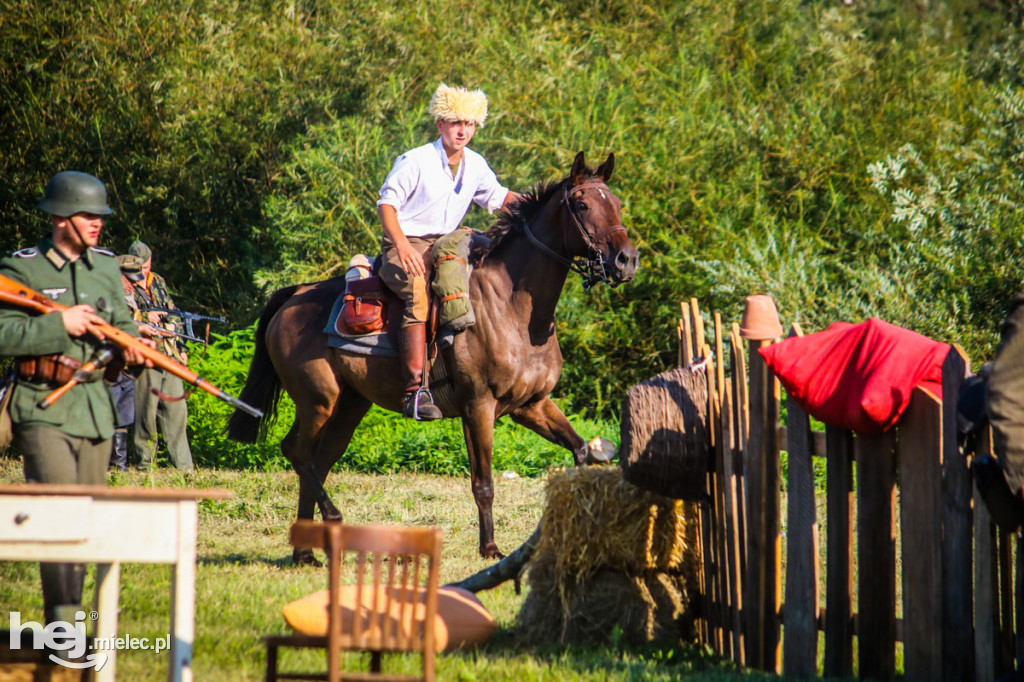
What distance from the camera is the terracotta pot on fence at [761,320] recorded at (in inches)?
195

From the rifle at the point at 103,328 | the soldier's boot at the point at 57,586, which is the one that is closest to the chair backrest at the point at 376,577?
the rifle at the point at 103,328

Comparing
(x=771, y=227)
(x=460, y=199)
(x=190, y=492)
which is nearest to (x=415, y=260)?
(x=460, y=199)

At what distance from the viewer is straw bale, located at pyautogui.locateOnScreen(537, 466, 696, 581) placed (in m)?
5.38

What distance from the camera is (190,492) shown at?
3848 millimetres

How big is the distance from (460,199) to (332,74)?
876 cm

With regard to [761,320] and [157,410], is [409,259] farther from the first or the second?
[157,410]

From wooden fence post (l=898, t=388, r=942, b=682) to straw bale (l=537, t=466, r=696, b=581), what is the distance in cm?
142

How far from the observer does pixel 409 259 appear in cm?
770

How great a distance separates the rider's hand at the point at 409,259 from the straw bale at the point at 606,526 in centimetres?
264

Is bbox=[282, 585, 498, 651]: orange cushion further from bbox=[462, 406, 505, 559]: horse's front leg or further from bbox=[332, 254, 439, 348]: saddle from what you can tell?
bbox=[332, 254, 439, 348]: saddle

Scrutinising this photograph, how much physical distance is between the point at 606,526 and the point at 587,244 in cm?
282

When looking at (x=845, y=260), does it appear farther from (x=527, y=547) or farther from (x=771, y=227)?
(x=527, y=547)

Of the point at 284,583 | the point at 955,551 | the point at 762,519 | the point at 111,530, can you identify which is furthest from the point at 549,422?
the point at 111,530

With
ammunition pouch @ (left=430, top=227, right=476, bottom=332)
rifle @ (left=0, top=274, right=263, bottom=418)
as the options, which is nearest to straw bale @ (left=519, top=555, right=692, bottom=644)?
rifle @ (left=0, top=274, right=263, bottom=418)
